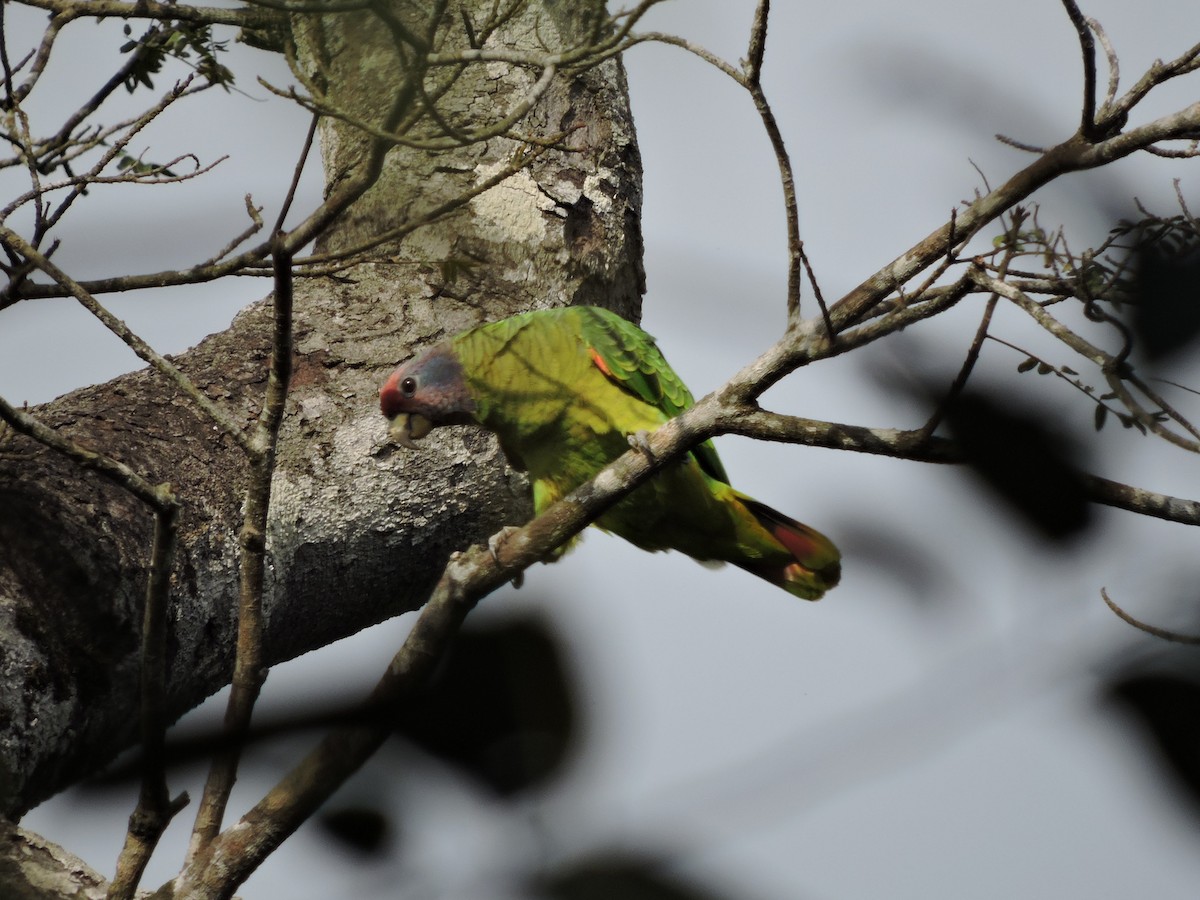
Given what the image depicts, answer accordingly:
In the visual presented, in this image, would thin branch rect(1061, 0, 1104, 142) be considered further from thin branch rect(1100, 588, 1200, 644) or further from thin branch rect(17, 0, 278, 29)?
thin branch rect(17, 0, 278, 29)

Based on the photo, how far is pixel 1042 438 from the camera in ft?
1.31

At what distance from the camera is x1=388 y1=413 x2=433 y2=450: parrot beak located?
10.1 feet

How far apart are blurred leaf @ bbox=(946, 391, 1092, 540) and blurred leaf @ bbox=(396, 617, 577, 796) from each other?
215mm

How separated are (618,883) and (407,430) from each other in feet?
9.12

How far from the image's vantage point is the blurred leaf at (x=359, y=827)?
49 centimetres

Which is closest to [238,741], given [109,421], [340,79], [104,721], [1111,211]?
[104,721]

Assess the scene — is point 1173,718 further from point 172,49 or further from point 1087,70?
point 172,49

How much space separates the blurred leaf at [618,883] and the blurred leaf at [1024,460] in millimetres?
202

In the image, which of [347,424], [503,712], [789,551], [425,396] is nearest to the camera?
[503,712]

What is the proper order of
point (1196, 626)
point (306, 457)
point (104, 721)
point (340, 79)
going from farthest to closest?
point (306, 457) < point (340, 79) < point (104, 721) < point (1196, 626)

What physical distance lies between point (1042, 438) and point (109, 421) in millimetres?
2590

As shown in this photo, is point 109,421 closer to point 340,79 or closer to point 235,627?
point 235,627

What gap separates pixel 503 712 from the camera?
0.48m

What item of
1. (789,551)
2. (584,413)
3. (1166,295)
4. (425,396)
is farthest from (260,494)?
→ (789,551)
